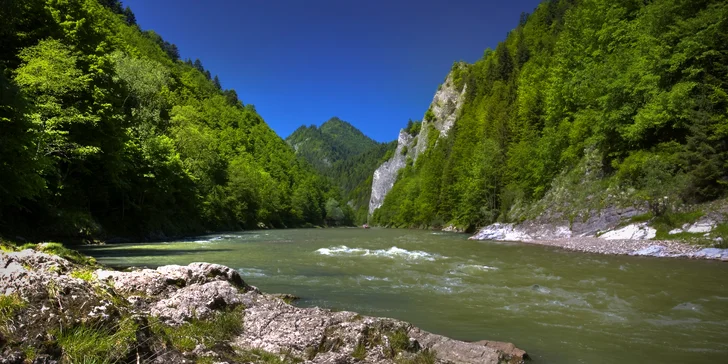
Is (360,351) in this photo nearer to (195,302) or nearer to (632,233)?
(195,302)

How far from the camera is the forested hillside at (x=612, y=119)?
22.2 meters

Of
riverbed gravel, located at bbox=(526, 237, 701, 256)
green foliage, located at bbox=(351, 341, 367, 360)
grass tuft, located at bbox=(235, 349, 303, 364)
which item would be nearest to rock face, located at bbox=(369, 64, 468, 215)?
riverbed gravel, located at bbox=(526, 237, 701, 256)

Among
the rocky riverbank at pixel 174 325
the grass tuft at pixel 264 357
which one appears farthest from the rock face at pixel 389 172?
the grass tuft at pixel 264 357

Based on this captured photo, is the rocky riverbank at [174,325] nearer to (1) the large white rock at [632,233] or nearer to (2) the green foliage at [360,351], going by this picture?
(2) the green foliage at [360,351]

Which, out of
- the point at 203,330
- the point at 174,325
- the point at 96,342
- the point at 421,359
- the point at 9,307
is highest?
the point at 9,307

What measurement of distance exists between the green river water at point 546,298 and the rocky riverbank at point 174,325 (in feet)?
5.78

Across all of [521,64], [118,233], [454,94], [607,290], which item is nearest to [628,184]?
[607,290]

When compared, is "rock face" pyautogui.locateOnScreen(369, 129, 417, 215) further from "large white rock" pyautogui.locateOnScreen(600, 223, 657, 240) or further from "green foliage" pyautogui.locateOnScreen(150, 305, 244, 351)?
"green foliage" pyautogui.locateOnScreen(150, 305, 244, 351)

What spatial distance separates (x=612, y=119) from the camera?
28531mm

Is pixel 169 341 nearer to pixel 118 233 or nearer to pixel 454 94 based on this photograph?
pixel 118 233

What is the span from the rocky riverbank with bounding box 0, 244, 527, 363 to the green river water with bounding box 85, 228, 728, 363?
1.76 metres

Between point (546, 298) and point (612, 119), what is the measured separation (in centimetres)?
2448

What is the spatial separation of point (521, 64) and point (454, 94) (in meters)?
33.4

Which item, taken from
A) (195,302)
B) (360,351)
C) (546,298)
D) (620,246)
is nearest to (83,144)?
(195,302)
